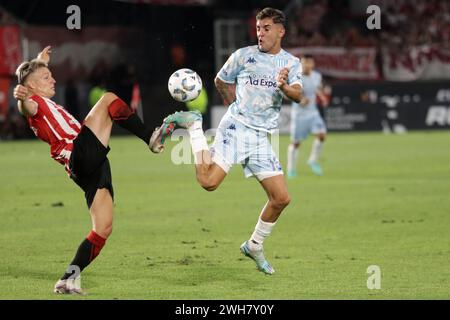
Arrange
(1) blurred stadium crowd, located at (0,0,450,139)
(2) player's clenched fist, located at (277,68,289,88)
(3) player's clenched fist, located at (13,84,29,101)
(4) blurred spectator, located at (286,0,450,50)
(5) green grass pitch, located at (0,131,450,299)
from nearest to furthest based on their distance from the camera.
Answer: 1. (3) player's clenched fist, located at (13,84,29,101)
2. (5) green grass pitch, located at (0,131,450,299)
3. (2) player's clenched fist, located at (277,68,289,88)
4. (1) blurred stadium crowd, located at (0,0,450,139)
5. (4) blurred spectator, located at (286,0,450,50)

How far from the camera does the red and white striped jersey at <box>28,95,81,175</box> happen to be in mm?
8688

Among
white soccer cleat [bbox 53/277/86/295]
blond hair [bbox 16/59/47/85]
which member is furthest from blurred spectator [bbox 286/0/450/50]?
white soccer cleat [bbox 53/277/86/295]

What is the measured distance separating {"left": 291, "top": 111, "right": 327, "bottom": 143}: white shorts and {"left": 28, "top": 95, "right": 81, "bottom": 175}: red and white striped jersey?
41.8ft

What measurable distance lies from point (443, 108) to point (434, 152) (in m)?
9.20

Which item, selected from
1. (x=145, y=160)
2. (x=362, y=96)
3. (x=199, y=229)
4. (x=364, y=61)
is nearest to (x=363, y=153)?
(x=145, y=160)

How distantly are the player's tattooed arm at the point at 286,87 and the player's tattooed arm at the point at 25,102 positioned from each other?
7.32ft

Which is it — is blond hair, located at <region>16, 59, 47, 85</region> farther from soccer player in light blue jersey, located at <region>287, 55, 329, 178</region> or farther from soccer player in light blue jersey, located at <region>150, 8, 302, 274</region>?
soccer player in light blue jersey, located at <region>287, 55, 329, 178</region>

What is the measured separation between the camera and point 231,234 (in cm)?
1253

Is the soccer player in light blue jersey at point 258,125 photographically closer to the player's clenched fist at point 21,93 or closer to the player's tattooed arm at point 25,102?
the player's tattooed arm at point 25,102

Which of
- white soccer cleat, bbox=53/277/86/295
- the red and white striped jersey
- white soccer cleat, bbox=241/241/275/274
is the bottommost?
white soccer cleat, bbox=241/241/275/274

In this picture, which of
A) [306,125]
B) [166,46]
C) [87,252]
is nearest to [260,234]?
[87,252]

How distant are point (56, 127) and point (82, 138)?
11.9 inches

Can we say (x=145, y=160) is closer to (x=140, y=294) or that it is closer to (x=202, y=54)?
(x=202, y=54)

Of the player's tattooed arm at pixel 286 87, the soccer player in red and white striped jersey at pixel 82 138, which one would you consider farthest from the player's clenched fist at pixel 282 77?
the soccer player in red and white striped jersey at pixel 82 138
